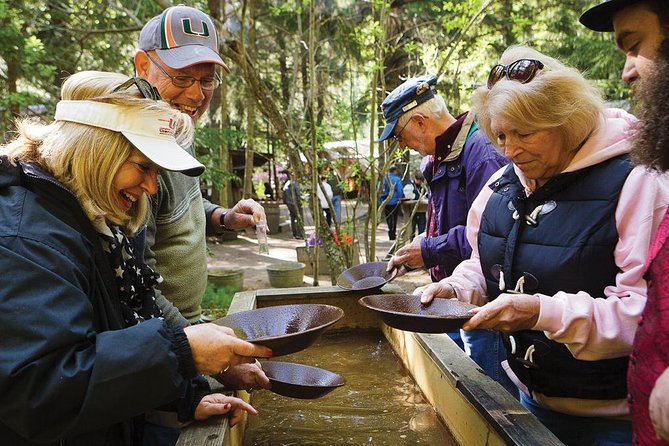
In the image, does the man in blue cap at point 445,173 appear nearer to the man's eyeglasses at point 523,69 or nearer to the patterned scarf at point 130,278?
the man's eyeglasses at point 523,69

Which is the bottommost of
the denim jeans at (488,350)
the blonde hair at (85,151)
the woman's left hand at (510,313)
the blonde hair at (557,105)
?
the denim jeans at (488,350)

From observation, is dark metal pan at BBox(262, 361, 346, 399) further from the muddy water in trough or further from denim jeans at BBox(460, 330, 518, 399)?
denim jeans at BBox(460, 330, 518, 399)

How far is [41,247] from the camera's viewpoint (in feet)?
3.38

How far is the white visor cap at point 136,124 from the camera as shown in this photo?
1.21 meters

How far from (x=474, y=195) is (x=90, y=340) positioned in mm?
1755

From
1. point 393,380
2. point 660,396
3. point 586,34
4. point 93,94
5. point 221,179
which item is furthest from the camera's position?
point 586,34

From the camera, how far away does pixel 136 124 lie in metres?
1.25

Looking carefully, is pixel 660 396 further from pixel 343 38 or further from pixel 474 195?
pixel 343 38

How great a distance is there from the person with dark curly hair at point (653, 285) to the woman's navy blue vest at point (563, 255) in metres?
0.32

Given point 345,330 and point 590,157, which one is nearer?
point 590,157

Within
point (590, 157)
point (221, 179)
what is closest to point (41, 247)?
point (590, 157)

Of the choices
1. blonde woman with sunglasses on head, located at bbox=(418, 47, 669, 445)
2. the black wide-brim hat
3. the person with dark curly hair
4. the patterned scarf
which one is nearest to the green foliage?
the patterned scarf

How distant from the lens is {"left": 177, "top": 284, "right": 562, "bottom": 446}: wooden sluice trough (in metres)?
1.45

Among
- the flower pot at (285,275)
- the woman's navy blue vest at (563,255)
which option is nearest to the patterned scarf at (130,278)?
the woman's navy blue vest at (563,255)
